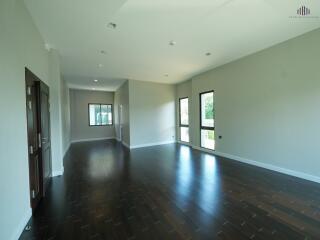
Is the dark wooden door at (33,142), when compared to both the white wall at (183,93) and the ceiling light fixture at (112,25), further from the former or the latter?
the white wall at (183,93)

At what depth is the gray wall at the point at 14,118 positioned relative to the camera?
167 cm

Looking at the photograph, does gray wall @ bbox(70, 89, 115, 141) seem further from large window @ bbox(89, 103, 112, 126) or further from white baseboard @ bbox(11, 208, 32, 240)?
white baseboard @ bbox(11, 208, 32, 240)

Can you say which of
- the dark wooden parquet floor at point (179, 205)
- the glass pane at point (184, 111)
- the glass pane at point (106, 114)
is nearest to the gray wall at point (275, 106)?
the dark wooden parquet floor at point (179, 205)

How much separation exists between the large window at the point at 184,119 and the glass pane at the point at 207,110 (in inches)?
55.2

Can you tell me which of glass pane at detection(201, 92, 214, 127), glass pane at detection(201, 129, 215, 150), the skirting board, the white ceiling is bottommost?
the skirting board

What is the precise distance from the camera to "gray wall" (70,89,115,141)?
941 centimetres

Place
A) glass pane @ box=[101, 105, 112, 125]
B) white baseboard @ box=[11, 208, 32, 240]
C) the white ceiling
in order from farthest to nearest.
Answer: glass pane @ box=[101, 105, 112, 125] → the white ceiling → white baseboard @ box=[11, 208, 32, 240]

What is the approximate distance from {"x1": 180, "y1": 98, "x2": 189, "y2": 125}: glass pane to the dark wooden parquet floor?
12.5ft

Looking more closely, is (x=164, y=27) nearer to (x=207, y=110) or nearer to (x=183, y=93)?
(x=207, y=110)

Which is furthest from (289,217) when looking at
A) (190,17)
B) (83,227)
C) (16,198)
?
(16,198)

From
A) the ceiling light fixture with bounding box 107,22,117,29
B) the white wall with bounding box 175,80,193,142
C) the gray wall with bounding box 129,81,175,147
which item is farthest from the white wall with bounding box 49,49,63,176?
the white wall with bounding box 175,80,193,142

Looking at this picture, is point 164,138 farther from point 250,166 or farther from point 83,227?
point 83,227

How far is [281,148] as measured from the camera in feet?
12.5

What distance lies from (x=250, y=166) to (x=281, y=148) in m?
0.90
